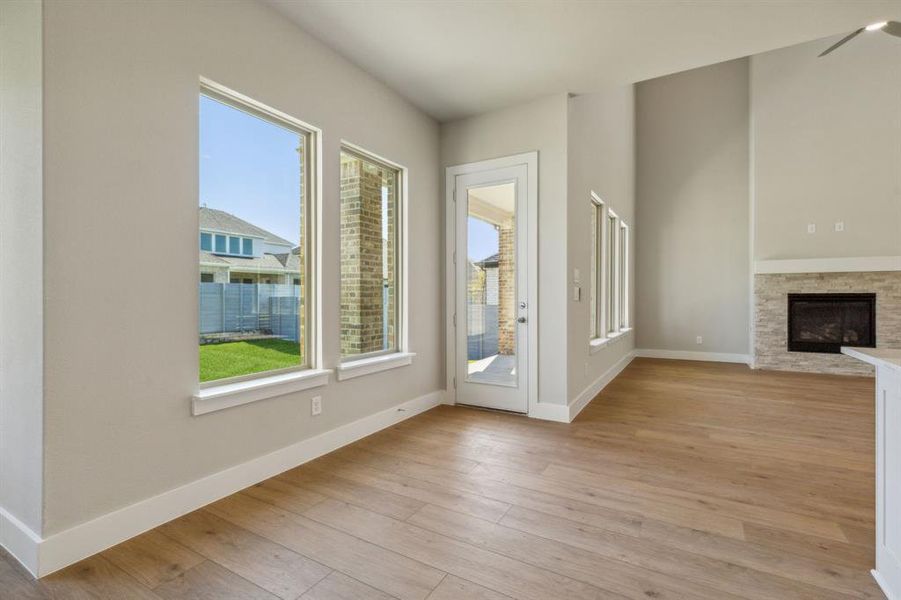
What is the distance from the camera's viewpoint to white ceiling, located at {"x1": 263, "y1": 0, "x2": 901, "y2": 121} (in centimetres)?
258

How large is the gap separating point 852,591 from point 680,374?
4.89 meters

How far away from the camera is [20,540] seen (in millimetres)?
1796

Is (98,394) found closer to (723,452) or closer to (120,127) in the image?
(120,127)

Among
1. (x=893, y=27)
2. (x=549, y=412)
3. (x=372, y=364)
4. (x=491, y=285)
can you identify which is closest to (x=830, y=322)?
(x=893, y=27)

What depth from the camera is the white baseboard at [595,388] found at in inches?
157

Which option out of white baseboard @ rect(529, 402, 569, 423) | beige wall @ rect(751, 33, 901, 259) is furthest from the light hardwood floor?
beige wall @ rect(751, 33, 901, 259)

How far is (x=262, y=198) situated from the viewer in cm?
279

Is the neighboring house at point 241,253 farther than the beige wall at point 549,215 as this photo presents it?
No

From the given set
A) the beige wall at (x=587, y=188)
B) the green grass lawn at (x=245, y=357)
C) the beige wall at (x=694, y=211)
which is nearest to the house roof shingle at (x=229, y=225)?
the green grass lawn at (x=245, y=357)

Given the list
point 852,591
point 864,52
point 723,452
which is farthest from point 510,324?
point 864,52

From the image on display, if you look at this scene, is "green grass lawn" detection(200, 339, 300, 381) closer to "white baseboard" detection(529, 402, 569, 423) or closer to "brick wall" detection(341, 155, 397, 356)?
"brick wall" detection(341, 155, 397, 356)

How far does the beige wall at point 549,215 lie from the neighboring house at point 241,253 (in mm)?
2141

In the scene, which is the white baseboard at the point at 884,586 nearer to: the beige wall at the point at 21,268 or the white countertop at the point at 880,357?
the white countertop at the point at 880,357

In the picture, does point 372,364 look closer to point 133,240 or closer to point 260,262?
point 260,262
